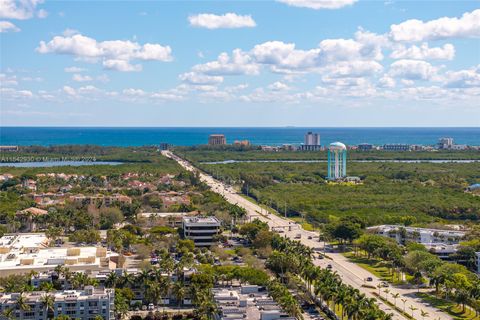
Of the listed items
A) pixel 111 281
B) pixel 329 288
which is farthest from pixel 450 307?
pixel 111 281

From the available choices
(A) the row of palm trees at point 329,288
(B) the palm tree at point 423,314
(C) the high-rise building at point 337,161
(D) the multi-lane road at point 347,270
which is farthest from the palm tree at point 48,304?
(C) the high-rise building at point 337,161

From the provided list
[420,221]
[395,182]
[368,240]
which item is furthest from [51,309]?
[395,182]

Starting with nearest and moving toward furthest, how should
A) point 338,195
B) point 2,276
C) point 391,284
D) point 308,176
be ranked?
point 2,276, point 391,284, point 338,195, point 308,176

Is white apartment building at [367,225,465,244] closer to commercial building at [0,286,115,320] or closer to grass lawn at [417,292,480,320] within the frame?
grass lawn at [417,292,480,320]

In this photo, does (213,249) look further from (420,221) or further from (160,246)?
(420,221)

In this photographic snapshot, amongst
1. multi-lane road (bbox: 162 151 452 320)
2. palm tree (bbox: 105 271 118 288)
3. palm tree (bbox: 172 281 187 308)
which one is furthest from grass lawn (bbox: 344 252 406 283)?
palm tree (bbox: 105 271 118 288)

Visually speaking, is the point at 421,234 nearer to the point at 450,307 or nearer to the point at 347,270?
the point at 347,270
